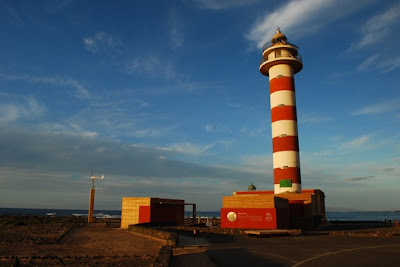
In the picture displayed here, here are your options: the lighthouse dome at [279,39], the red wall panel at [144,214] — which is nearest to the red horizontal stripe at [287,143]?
the lighthouse dome at [279,39]

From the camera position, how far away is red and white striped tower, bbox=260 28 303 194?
34.4 m

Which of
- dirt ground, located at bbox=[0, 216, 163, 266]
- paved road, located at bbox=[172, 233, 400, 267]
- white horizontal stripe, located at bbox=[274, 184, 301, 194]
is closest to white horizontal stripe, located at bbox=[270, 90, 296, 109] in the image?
white horizontal stripe, located at bbox=[274, 184, 301, 194]

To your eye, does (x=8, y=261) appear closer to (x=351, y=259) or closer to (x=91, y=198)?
(x=351, y=259)

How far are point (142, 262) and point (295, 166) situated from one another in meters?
25.1

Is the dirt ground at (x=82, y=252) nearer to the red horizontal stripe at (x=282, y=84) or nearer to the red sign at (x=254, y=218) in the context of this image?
the red sign at (x=254, y=218)

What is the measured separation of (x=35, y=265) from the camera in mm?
12266

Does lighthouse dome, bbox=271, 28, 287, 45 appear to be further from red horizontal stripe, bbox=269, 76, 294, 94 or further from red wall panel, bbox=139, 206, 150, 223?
red wall panel, bbox=139, 206, 150, 223

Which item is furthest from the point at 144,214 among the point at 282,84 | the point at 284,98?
the point at 282,84

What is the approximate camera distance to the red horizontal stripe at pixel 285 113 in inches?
1388

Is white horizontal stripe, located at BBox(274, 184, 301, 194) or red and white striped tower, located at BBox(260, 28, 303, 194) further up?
red and white striped tower, located at BBox(260, 28, 303, 194)

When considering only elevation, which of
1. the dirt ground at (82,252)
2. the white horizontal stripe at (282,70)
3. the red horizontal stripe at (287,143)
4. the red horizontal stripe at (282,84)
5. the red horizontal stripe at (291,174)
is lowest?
the dirt ground at (82,252)

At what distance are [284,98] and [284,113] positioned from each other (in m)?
1.79

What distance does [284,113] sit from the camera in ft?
116

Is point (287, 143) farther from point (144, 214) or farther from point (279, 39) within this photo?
point (144, 214)
